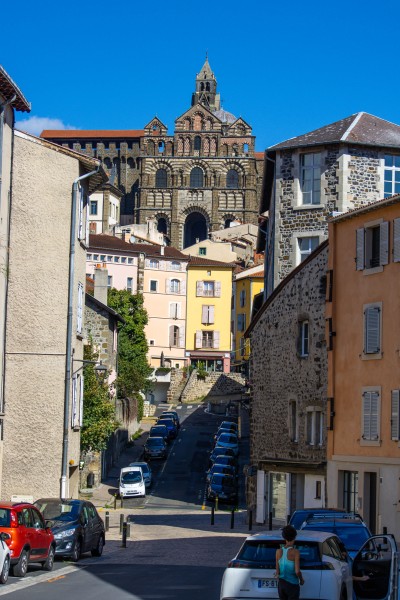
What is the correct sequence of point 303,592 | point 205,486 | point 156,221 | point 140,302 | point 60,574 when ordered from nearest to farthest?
point 303,592
point 60,574
point 205,486
point 140,302
point 156,221

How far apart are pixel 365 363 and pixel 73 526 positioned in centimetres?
1237

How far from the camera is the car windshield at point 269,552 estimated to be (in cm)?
1720

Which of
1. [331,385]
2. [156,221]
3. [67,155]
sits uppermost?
[156,221]

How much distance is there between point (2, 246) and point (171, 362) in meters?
82.9

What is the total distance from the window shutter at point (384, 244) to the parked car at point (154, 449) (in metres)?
33.7

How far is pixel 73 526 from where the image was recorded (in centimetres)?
2777

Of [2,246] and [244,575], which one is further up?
[2,246]

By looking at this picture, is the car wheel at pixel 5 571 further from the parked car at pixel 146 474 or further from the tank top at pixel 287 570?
the parked car at pixel 146 474

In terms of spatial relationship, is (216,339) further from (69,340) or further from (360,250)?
(69,340)

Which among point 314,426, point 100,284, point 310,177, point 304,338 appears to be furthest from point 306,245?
point 100,284

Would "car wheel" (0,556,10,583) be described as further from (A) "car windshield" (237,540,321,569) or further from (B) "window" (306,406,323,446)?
(B) "window" (306,406,323,446)

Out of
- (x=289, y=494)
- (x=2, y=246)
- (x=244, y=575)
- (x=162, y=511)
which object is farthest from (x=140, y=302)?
(x=244, y=575)

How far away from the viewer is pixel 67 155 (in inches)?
1484

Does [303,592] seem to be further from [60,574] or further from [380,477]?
[380,477]
